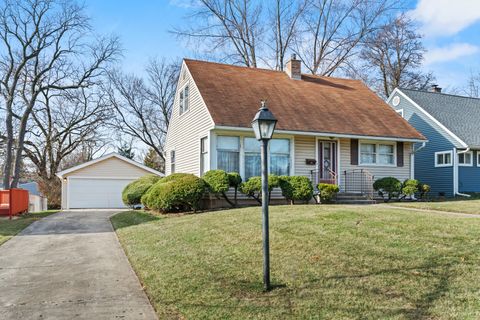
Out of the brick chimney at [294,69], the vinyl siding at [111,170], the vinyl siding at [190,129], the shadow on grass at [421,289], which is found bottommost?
the shadow on grass at [421,289]

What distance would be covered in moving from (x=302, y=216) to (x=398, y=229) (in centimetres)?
230

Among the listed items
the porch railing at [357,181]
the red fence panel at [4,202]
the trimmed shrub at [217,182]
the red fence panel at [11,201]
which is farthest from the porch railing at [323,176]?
the red fence panel at [4,202]

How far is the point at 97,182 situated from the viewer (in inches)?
982

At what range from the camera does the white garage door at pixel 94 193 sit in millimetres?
24375

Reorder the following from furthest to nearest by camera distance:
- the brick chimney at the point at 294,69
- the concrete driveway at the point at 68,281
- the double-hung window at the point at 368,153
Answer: the brick chimney at the point at 294,69
the double-hung window at the point at 368,153
the concrete driveway at the point at 68,281

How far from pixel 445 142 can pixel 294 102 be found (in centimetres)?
915

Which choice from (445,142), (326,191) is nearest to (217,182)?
(326,191)

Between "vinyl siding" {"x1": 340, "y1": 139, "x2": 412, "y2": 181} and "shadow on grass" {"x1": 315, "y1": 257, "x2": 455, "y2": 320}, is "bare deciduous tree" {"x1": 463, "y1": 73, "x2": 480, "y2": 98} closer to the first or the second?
"vinyl siding" {"x1": 340, "y1": 139, "x2": 412, "y2": 181}

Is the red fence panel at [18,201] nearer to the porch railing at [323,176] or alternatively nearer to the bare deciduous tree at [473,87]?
the porch railing at [323,176]

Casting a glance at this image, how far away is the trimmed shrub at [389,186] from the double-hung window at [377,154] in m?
1.04

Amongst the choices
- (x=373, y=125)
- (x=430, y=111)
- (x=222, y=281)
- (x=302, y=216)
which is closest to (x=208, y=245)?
(x=222, y=281)

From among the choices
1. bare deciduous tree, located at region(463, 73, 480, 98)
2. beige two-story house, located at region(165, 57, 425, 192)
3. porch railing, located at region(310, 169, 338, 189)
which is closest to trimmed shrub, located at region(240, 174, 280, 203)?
beige two-story house, located at region(165, 57, 425, 192)

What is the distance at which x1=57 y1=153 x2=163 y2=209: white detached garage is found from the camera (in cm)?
2444

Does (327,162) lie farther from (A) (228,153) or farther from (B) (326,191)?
(A) (228,153)
